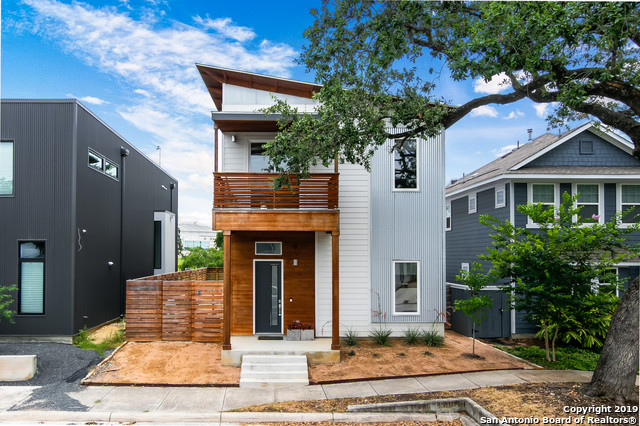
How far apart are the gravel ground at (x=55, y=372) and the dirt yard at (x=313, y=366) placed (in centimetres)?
45

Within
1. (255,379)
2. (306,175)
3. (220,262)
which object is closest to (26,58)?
(306,175)

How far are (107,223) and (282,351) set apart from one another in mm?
8246

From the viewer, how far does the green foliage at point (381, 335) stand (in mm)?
10961

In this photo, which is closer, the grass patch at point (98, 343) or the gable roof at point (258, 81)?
the grass patch at point (98, 343)

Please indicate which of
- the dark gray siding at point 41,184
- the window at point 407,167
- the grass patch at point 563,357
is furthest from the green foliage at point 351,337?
the dark gray siding at point 41,184

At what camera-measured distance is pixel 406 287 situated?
38.7 ft

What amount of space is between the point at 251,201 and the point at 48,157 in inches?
241

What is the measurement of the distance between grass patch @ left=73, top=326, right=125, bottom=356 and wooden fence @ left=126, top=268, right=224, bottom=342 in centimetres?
36

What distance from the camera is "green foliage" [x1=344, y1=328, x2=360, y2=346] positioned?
10.9 m

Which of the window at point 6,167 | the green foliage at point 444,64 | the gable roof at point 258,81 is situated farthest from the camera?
the gable roof at point 258,81

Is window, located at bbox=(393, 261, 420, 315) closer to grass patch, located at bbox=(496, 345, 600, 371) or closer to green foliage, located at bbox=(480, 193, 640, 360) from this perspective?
green foliage, located at bbox=(480, 193, 640, 360)

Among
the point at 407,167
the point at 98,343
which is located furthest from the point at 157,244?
the point at 407,167

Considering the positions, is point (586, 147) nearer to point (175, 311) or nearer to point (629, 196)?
point (629, 196)

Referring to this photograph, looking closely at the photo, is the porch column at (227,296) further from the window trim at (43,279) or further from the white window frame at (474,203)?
the white window frame at (474,203)
